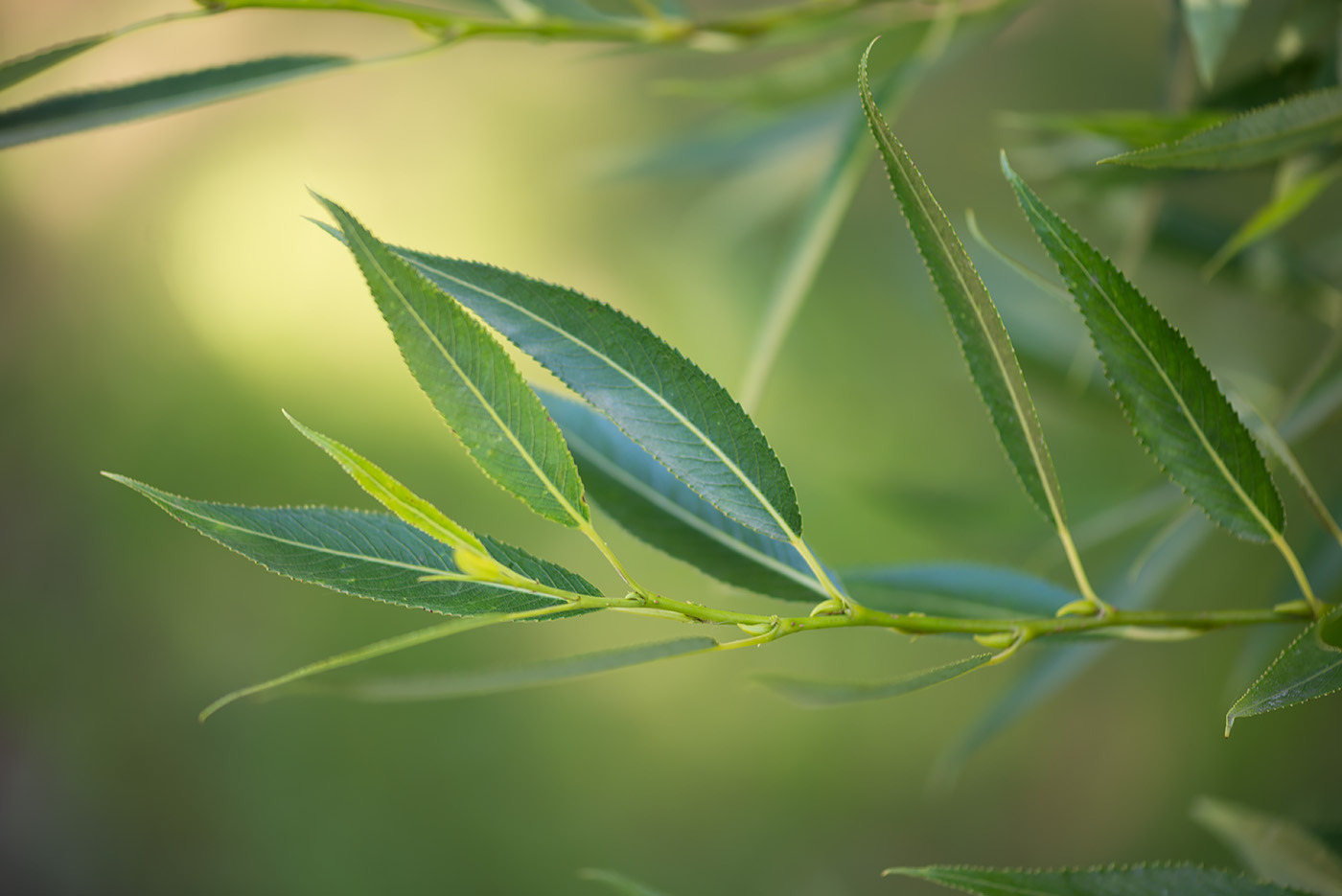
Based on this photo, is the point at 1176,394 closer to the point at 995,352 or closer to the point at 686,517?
the point at 995,352

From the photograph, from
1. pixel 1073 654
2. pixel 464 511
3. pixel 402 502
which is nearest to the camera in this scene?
pixel 402 502

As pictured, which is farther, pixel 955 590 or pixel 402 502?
pixel 955 590

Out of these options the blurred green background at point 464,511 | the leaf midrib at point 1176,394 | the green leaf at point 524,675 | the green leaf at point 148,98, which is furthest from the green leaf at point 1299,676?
the blurred green background at point 464,511

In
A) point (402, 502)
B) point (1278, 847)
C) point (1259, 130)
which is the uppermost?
point (1259, 130)

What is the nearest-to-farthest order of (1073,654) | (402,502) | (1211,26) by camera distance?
(402,502) < (1211,26) < (1073,654)

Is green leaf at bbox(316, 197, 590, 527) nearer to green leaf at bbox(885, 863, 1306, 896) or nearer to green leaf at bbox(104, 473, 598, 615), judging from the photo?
green leaf at bbox(104, 473, 598, 615)

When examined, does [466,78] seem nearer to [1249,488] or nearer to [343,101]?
[343,101]

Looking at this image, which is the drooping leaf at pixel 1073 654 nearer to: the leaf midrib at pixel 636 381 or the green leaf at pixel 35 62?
the leaf midrib at pixel 636 381

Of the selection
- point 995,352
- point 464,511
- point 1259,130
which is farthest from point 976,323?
point 464,511
